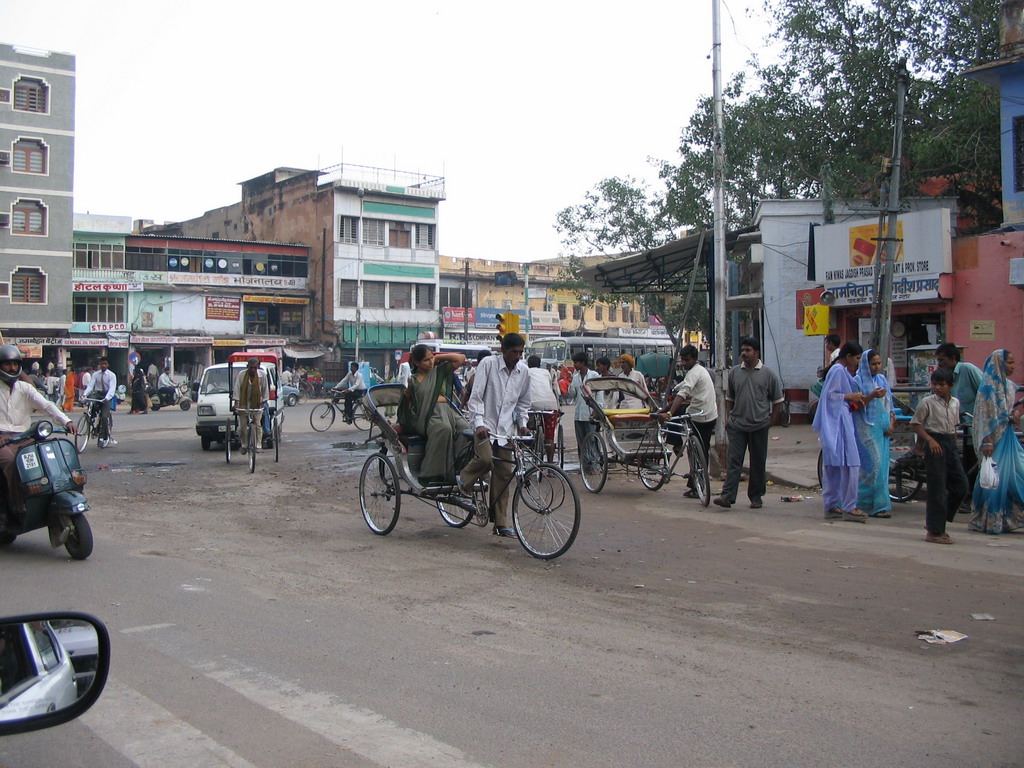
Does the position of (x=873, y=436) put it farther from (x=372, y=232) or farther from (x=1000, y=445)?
(x=372, y=232)

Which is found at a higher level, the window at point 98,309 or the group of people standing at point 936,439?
the window at point 98,309

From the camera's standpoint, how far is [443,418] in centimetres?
836

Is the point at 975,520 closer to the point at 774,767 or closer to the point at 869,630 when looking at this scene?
the point at 869,630

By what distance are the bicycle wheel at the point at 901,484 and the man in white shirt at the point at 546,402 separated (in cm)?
456

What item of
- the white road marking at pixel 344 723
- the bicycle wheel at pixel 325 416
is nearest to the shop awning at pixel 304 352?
the bicycle wheel at pixel 325 416

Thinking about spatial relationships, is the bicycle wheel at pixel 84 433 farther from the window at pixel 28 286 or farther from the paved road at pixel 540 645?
the window at pixel 28 286

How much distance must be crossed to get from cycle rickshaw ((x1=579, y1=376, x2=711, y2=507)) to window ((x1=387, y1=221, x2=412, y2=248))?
47.2 metres

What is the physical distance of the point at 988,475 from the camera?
28.0ft

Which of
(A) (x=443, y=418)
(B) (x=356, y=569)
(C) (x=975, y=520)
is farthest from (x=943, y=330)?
(B) (x=356, y=569)

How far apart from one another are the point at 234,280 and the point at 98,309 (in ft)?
24.8

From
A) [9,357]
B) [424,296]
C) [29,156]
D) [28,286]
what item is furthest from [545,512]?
[424,296]

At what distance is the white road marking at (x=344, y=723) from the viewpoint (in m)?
3.68

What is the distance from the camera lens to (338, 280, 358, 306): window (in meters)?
55.1

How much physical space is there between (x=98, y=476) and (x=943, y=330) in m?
16.7
